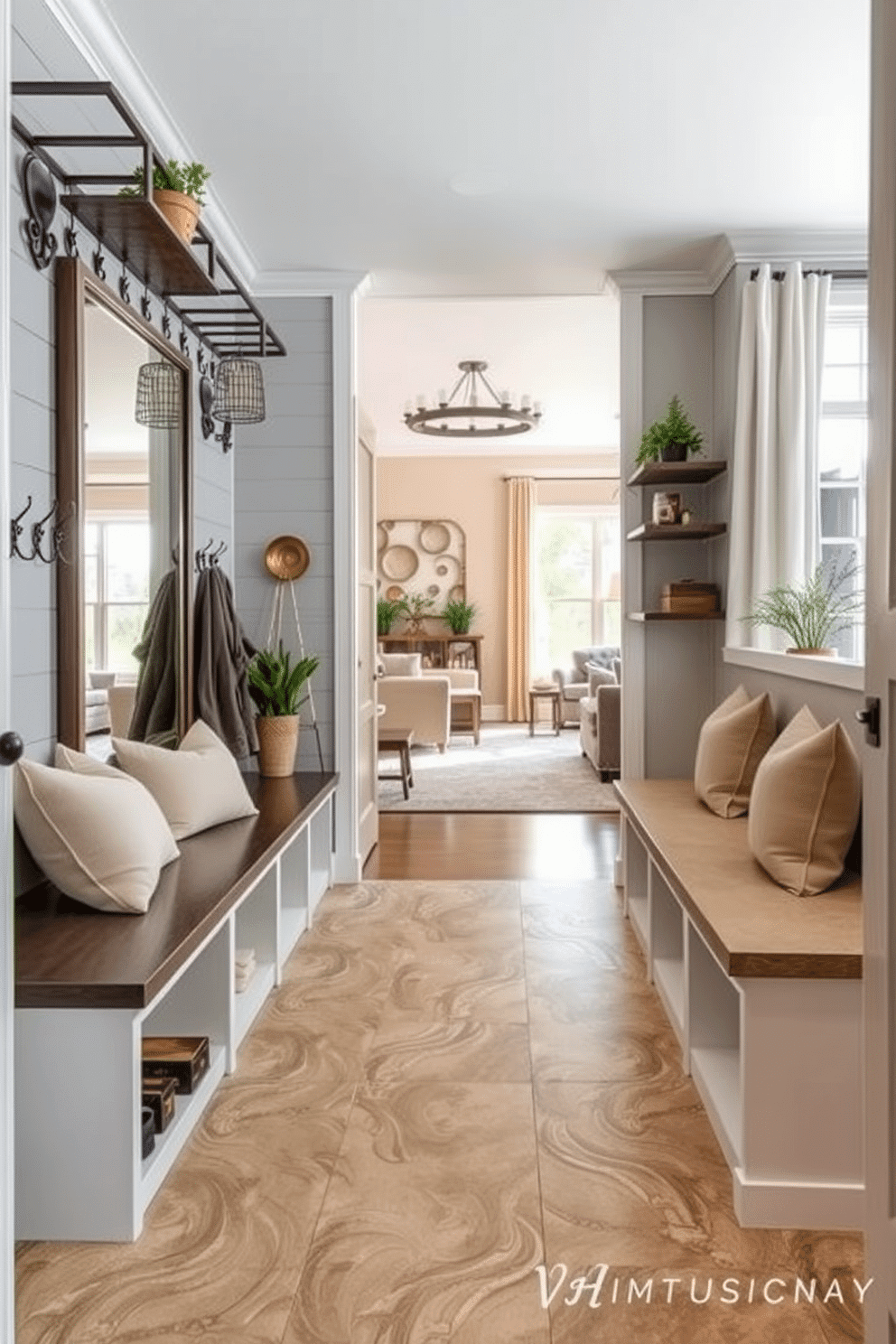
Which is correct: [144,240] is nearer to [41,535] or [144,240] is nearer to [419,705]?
[41,535]

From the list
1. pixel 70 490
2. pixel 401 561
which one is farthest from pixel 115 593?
pixel 401 561

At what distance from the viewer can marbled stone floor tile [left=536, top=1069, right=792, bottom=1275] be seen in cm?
191

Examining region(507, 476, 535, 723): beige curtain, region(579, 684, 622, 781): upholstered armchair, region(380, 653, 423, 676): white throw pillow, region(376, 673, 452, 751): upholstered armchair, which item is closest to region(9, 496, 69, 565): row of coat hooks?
region(579, 684, 622, 781): upholstered armchair

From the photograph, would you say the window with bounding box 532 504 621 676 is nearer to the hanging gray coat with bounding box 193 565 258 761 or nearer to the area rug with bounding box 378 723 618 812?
the area rug with bounding box 378 723 618 812

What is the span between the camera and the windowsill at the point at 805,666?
2.82 m

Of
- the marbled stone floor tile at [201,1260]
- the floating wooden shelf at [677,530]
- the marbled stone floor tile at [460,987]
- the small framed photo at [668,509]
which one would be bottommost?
the marbled stone floor tile at [201,1260]

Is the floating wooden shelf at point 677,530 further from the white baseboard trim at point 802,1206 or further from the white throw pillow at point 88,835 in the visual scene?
the white baseboard trim at point 802,1206

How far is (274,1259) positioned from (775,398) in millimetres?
3450

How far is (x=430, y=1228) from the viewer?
6.50ft

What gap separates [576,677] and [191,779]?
787 cm

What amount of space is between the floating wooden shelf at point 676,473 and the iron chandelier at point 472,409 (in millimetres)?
2430

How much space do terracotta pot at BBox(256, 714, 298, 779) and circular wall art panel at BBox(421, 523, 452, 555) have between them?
723 centimetres

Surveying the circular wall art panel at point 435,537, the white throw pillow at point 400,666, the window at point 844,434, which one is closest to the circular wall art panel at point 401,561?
the circular wall art panel at point 435,537

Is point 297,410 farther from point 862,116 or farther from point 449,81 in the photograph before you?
point 862,116
